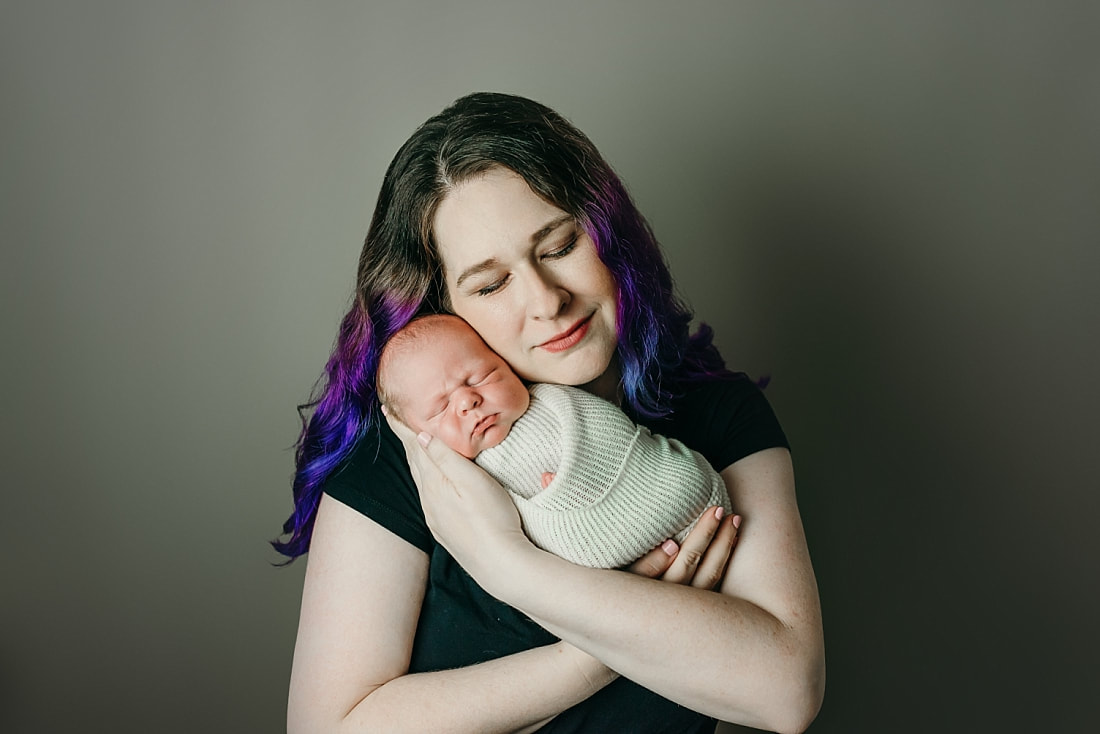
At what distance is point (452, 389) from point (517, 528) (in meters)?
0.22

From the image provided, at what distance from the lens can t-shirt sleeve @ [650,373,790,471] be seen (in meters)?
1.58

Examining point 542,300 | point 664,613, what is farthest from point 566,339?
point 664,613

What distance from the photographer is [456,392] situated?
1372 mm

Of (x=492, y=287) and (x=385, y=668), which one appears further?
(x=492, y=287)

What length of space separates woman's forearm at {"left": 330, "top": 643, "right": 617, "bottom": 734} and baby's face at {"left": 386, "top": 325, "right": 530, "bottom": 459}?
12.2 inches

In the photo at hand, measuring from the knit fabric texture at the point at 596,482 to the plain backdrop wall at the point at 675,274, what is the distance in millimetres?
1001

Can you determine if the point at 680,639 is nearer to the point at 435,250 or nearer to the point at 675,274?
the point at 435,250

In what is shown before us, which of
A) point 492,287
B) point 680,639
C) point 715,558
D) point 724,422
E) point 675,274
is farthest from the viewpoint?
point 675,274

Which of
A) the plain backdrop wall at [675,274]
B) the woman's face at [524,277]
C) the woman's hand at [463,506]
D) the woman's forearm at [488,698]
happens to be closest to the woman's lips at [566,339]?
the woman's face at [524,277]

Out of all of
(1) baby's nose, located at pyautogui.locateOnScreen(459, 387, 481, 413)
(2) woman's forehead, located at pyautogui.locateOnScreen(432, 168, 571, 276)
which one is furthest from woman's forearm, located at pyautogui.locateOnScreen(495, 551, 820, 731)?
(2) woman's forehead, located at pyautogui.locateOnScreen(432, 168, 571, 276)

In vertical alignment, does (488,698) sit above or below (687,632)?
below

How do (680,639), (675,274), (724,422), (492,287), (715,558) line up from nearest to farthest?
(680,639), (715,558), (492,287), (724,422), (675,274)

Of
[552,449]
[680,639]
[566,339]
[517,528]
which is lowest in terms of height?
[680,639]

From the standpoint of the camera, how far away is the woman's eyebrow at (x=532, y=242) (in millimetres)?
1428
